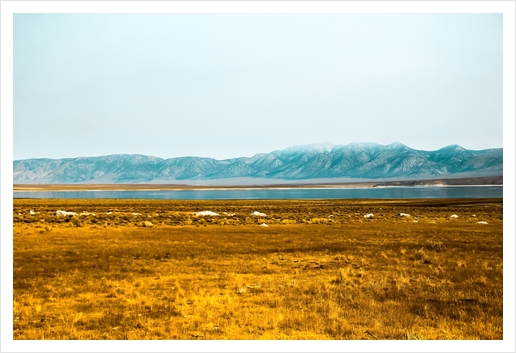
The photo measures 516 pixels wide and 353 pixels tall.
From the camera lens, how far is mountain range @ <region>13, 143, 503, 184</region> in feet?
340

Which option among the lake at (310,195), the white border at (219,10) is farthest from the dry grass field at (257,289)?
the lake at (310,195)

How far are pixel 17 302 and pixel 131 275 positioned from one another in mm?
2417

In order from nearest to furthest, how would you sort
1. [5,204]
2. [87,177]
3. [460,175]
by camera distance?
[5,204], [460,175], [87,177]

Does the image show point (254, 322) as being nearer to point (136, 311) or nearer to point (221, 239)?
point (136, 311)

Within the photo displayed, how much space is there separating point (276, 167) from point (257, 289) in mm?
174915

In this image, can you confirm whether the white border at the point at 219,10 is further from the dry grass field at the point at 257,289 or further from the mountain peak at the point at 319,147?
the mountain peak at the point at 319,147

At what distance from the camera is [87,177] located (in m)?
124

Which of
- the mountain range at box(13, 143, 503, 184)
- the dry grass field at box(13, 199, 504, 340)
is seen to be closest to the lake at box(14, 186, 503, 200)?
the mountain range at box(13, 143, 503, 184)

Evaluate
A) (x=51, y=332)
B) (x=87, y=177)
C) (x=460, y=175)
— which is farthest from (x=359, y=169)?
(x=51, y=332)

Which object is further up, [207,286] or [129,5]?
[129,5]

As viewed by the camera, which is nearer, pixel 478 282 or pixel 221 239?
pixel 478 282

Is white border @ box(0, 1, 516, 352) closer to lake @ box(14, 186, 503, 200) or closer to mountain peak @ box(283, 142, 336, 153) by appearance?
lake @ box(14, 186, 503, 200)

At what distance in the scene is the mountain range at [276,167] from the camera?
104 m

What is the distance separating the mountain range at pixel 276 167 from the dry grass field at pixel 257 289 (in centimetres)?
7999
